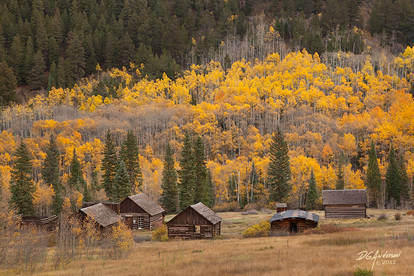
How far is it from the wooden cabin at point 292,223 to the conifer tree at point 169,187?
1116 inches

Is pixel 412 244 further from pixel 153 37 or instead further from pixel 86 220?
pixel 153 37

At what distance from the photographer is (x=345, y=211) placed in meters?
58.2

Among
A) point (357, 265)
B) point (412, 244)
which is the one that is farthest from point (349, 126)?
point (357, 265)

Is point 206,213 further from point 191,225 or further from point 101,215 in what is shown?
point 101,215

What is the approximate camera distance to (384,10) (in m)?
149

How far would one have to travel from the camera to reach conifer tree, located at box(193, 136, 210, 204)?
72.0 meters

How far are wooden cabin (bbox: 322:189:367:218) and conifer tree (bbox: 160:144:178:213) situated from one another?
25.7 metres

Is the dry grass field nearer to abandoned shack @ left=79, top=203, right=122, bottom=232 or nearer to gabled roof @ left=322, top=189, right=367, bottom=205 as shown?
abandoned shack @ left=79, top=203, right=122, bottom=232

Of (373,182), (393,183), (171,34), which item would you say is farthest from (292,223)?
(171,34)

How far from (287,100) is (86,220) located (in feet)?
264

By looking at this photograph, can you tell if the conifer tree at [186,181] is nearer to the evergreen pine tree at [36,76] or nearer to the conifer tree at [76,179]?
the conifer tree at [76,179]

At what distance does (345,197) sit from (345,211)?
6.29ft

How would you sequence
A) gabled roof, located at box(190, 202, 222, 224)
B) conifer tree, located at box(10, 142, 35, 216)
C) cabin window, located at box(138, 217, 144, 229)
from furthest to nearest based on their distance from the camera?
conifer tree, located at box(10, 142, 35, 216), cabin window, located at box(138, 217, 144, 229), gabled roof, located at box(190, 202, 222, 224)

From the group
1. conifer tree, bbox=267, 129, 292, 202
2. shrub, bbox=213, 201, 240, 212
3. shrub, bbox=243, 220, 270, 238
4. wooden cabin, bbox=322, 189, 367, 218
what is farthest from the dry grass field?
shrub, bbox=213, 201, 240, 212
